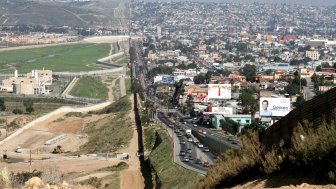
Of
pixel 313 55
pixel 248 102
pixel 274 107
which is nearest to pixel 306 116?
pixel 274 107

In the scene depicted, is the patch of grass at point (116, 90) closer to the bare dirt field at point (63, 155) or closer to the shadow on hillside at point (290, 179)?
the bare dirt field at point (63, 155)

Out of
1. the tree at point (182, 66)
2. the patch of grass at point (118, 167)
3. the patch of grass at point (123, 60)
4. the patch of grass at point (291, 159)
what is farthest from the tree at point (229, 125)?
the patch of grass at point (123, 60)

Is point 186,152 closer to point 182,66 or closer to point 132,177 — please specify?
point 132,177

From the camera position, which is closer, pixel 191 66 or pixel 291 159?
pixel 291 159

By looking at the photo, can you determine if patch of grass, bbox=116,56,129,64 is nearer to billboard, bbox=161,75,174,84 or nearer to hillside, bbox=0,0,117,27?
billboard, bbox=161,75,174,84

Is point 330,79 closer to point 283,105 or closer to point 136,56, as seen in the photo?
point 283,105

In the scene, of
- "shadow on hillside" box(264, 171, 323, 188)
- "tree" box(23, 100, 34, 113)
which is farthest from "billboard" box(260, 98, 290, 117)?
"shadow on hillside" box(264, 171, 323, 188)
